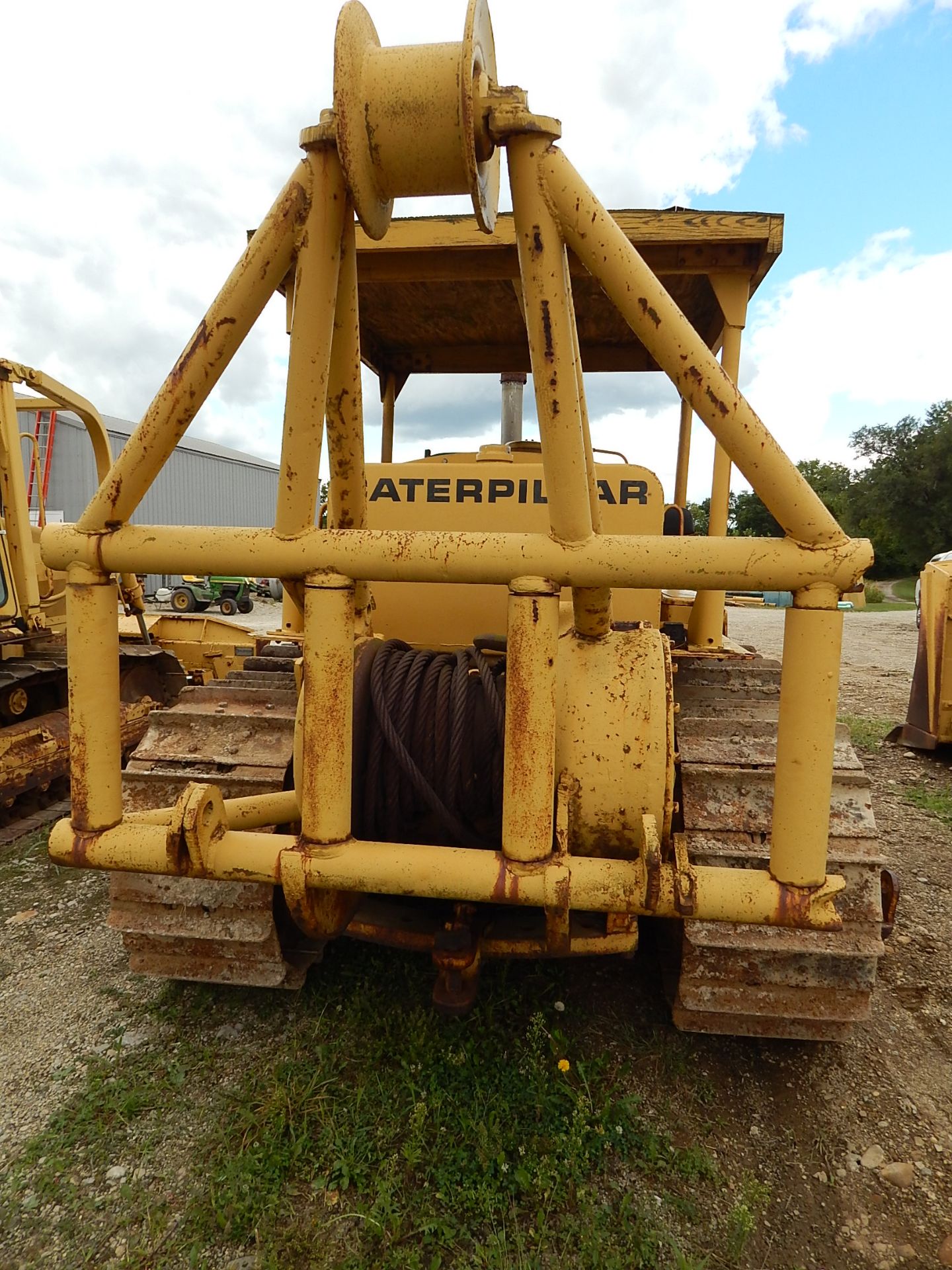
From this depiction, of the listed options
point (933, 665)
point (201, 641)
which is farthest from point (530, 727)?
point (201, 641)

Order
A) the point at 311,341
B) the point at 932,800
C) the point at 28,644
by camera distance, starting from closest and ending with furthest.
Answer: the point at 311,341 → the point at 932,800 → the point at 28,644

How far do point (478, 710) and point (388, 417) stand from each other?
312cm

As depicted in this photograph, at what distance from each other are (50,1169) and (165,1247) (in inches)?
18.2

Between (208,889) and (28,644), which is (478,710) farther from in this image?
(28,644)


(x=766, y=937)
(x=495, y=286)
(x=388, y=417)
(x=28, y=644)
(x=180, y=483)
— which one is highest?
(x=180, y=483)

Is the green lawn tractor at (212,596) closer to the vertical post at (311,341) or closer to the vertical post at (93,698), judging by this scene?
the vertical post at (93,698)

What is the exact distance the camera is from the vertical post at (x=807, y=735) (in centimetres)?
163

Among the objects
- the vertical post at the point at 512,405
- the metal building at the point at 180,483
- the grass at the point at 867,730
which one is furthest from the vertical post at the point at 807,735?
the metal building at the point at 180,483

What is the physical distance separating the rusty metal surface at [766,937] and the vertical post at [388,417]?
2.92 meters

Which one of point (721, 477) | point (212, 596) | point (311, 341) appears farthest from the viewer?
point (212, 596)

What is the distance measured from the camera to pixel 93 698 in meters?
1.82

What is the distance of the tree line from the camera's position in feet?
138

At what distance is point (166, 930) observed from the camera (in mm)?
2412

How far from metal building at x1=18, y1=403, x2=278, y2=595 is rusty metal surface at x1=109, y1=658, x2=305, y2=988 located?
15513 millimetres
